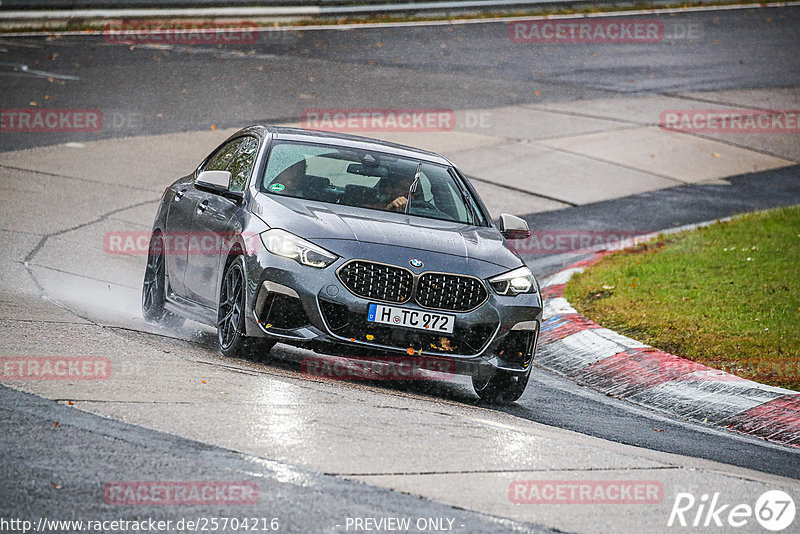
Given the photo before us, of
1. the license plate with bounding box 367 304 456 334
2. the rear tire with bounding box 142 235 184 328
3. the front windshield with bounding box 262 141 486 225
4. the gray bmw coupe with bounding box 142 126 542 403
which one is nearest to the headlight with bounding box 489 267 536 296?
the gray bmw coupe with bounding box 142 126 542 403

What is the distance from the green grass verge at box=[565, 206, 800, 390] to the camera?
9172mm

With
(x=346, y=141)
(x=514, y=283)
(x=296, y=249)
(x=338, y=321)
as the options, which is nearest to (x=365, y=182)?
(x=346, y=141)

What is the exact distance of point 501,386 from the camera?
26.1ft

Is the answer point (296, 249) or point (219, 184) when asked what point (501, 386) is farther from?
point (219, 184)

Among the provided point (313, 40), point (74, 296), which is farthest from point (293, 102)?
point (74, 296)

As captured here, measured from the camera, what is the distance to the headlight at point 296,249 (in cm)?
743

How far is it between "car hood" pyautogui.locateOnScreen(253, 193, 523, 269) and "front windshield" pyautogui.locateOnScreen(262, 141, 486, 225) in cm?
17

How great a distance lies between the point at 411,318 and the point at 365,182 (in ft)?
5.13

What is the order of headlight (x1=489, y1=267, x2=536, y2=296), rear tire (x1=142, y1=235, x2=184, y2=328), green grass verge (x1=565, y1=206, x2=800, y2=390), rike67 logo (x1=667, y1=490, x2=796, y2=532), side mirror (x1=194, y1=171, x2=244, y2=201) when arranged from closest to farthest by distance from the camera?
rike67 logo (x1=667, y1=490, x2=796, y2=532)
headlight (x1=489, y1=267, x2=536, y2=296)
side mirror (x1=194, y1=171, x2=244, y2=201)
green grass verge (x1=565, y1=206, x2=800, y2=390)
rear tire (x1=142, y1=235, x2=184, y2=328)

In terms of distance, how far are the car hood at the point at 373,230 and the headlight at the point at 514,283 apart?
2.7 inches

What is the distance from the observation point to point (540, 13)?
29.5 m

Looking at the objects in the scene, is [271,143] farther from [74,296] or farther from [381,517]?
[381,517]

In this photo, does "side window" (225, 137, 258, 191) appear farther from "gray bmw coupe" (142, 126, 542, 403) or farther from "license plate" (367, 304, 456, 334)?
"license plate" (367, 304, 456, 334)

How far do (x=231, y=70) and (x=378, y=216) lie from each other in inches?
576
